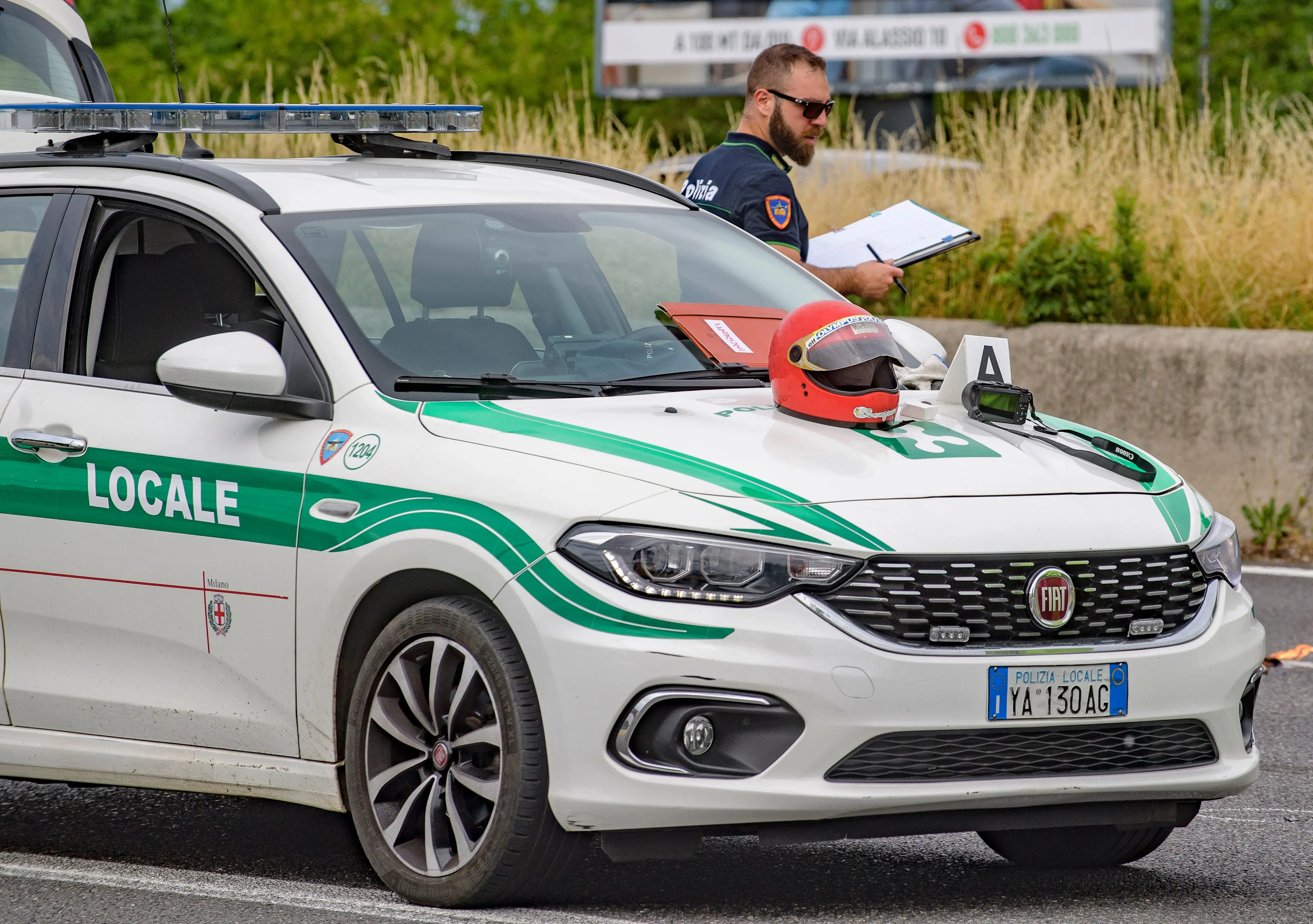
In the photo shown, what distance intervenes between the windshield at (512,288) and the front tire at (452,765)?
0.67m

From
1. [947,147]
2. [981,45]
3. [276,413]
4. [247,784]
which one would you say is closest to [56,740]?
[247,784]

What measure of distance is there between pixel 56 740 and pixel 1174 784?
2.77 m

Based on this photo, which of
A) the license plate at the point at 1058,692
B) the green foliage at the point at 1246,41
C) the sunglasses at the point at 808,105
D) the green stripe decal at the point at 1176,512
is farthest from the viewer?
the green foliage at the point at 1246,41

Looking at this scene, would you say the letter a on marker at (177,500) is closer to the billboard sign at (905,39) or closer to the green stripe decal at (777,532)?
the green stripe decal at (777,532)

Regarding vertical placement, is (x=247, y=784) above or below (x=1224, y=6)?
below

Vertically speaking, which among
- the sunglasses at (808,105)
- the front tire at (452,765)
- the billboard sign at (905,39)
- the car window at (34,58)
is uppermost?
the billboard sign at (905,39)

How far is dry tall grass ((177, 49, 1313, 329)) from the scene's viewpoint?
11562mm

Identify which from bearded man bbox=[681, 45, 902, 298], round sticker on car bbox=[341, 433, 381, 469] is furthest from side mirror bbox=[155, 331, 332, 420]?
bearded man bbox=[681, 45, 902, 298]

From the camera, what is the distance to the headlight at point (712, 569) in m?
4.32

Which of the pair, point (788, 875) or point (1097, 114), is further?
point (1097, 114)

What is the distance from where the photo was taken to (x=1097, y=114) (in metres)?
14.5

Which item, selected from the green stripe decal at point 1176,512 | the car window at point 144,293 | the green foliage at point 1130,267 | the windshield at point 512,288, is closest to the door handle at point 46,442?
the car window at point 144,293

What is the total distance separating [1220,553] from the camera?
4902 millimetres

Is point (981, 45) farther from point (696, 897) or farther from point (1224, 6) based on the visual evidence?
point (1224, 6)
